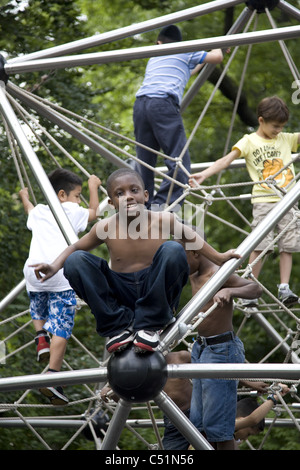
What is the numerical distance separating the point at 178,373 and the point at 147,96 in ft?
9.05

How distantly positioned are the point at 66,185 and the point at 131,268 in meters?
1.51

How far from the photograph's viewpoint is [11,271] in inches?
375

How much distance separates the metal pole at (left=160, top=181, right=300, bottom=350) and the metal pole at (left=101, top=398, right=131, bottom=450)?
15.9 inches

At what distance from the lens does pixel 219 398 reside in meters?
4.48

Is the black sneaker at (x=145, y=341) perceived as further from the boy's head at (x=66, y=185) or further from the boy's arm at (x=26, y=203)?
the boy's arm at (x=26, y=203)

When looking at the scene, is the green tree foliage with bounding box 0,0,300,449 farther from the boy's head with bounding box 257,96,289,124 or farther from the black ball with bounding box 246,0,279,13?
the boy's head with bounding box 257,96,289,124

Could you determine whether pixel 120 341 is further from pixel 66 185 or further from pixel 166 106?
pixel 166 106

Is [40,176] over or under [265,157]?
under

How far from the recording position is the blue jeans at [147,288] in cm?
346

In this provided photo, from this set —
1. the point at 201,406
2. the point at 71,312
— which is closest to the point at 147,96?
the point at 71,312

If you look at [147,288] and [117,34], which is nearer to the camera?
[147,288]

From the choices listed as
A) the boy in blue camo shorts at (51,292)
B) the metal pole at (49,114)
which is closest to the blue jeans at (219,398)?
the boy in blue camo shorts at (51,292)

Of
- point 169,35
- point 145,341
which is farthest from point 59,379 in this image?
point 169,35
